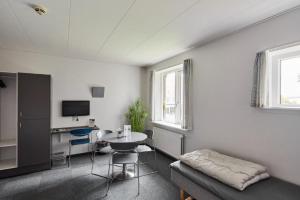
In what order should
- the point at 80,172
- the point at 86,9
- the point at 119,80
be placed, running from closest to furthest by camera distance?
the point at 86,9 < the point at 80,172 < the point at 119,80

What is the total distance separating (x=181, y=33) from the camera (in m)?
2.45

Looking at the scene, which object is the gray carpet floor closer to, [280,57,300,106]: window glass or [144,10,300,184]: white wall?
A: [144,10,300,184]: white wall

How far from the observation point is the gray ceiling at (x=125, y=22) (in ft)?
5.62

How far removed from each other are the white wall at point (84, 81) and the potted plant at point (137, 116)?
0.83 feet

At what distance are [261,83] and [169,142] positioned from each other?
2285mm

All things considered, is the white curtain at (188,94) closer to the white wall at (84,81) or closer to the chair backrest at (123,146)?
the chair backrest at (123,146)

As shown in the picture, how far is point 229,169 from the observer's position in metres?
1.87

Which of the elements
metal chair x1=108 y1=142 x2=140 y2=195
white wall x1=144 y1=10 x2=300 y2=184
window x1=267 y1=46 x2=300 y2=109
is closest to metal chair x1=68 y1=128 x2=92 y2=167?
metal chair x1=108 y1=142 x2=140 y2=195

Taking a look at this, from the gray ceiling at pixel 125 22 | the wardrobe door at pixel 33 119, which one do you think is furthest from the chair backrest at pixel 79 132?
the gray ceiling at pixel 125 22

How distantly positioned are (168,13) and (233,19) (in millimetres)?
885

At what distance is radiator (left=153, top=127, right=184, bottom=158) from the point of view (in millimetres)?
3344

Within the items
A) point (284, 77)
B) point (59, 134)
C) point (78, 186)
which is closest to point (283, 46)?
point (284, 77)

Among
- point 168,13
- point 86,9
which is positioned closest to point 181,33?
point 168,13

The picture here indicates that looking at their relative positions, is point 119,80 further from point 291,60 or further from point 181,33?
point 291,60
